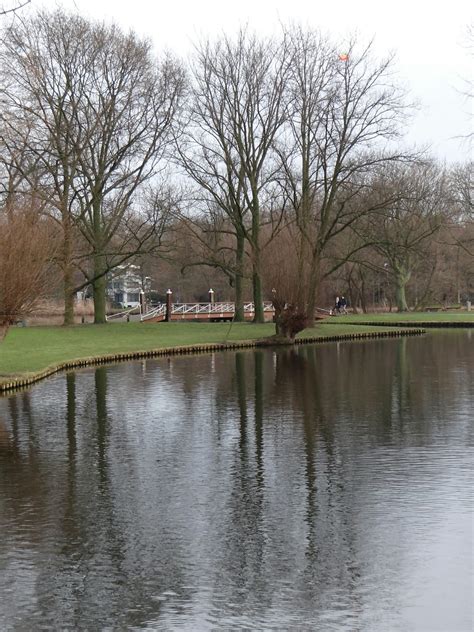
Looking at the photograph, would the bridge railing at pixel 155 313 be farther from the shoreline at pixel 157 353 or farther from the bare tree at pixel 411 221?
the shoreline at pixel 157 353

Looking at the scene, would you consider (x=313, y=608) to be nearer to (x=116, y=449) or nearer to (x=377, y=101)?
(x=116, y=449)

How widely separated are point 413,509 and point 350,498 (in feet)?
2.95

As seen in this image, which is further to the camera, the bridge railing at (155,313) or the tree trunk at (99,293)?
the bridge railing at (155,313)

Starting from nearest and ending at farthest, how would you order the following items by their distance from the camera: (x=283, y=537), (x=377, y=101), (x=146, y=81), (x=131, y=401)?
1. (x=283, y=537)
2. (x=131, y=401)
3. (x=377, y=101)
4. (x=146, y=81)

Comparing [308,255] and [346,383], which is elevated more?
[308,255]

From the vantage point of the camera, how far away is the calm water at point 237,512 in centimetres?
727

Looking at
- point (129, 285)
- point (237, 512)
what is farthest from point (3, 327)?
point (129, 285)

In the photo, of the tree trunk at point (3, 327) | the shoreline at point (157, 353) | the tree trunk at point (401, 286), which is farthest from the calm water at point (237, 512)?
the tree trunk at point (401, 286)

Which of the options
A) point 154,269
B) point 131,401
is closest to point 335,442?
point 131,401

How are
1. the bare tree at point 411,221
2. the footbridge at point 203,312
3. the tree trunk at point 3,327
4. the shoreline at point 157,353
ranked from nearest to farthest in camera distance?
the tree trunk at point 3,327
the shoreline at point 157,353
the bare tree at point 411,221
the footbridge at point 203,312

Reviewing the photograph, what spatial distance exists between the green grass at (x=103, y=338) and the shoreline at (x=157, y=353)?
0.31m

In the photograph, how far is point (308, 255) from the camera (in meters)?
38.1

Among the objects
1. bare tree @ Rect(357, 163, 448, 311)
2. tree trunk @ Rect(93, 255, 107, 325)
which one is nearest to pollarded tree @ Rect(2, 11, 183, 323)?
tree trunk @ Rect(93, 255, 107, 325)

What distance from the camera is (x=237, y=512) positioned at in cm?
1016
